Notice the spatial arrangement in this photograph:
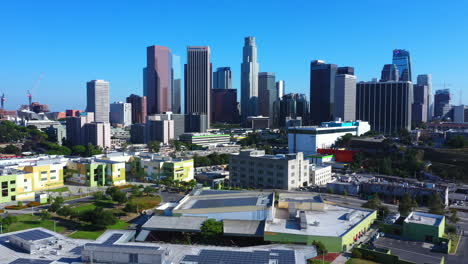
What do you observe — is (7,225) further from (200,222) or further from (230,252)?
(230,252)

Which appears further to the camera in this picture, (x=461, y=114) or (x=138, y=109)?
(x=138, y=109)

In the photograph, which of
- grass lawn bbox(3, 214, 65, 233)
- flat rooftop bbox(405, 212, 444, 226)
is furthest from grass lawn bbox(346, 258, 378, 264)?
grass lawn bbox(3, 214, 65, 233)

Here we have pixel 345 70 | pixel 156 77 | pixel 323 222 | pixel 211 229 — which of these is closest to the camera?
pixel 211 229

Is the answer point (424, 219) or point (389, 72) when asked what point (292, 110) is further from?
point (424, 219)

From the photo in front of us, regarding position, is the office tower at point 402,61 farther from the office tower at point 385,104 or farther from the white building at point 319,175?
the white building at point 319,175

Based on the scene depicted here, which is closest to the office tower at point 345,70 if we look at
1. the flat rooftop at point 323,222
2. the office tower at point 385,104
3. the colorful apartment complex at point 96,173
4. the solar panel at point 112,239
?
the office tower at point 385,104

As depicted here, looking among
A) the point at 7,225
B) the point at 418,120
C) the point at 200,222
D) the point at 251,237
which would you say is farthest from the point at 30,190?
the point at 418,120

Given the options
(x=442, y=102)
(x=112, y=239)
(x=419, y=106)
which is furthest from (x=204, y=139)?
(x=442, y=102)

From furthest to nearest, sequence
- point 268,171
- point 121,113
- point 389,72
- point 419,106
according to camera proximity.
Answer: point 389,72 → point 121,113 → point 419,106 → point 268,171
